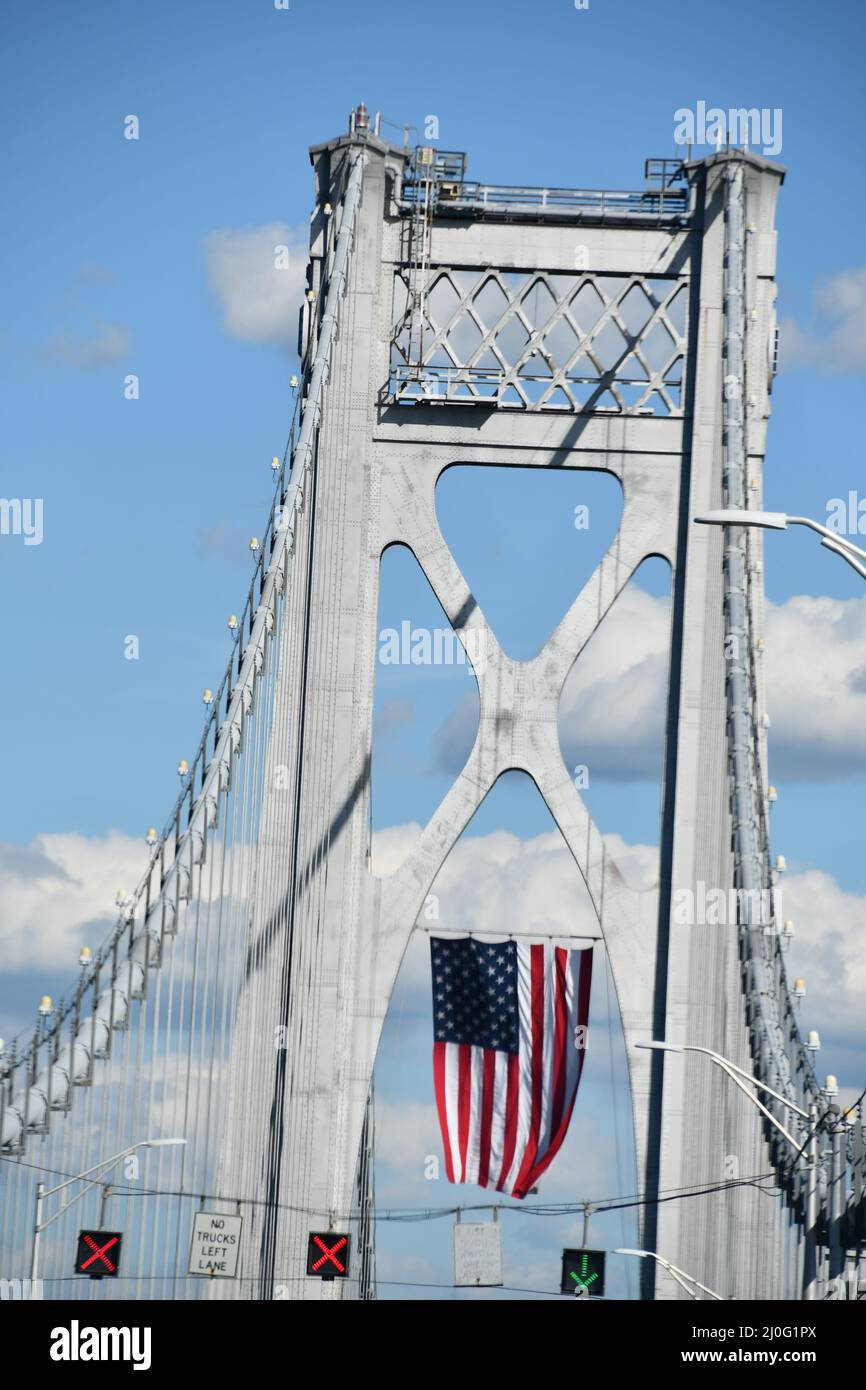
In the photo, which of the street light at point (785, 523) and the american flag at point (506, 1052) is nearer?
the street light at point (785, 523)

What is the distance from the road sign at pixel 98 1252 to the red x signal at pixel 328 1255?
5.08 m

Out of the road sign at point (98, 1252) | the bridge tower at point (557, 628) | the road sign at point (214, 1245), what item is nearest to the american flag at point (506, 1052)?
the bridge tower at point (557, 628)

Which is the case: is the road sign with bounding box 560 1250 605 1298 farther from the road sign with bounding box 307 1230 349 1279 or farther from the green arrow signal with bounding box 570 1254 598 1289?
the road sign with bounding box 307 1230 349 1279

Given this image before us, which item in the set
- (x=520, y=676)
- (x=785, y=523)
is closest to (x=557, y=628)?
(x=520, y=676)

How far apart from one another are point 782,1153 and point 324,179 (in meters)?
18.1

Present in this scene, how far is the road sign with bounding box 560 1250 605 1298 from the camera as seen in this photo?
37.8 metres

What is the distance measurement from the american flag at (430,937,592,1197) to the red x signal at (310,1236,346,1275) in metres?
7.93

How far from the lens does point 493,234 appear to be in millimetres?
44938

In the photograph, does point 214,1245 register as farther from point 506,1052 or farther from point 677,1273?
point 506,1052

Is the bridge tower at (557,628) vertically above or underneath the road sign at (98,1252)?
above

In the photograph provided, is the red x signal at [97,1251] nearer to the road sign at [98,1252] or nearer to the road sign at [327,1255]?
the road sign at [98,1252]

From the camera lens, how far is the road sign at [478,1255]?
39.0m

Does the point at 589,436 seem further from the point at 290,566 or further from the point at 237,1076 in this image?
the point at 237,1076
